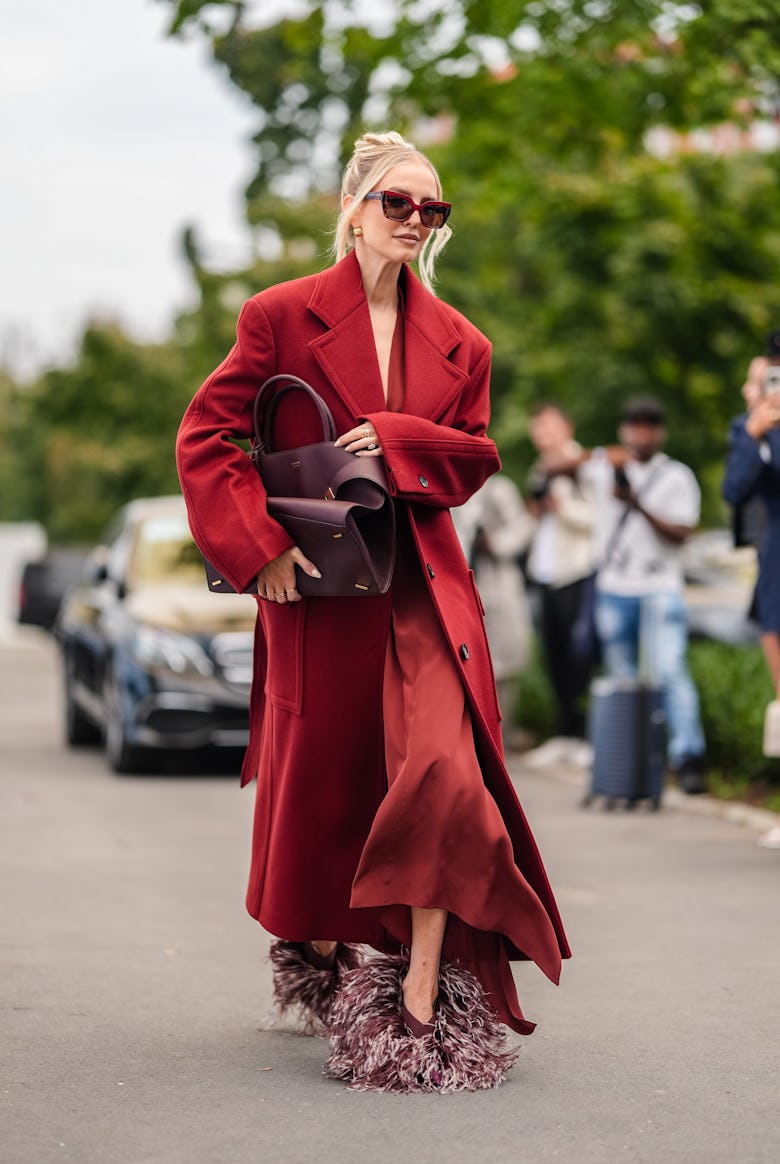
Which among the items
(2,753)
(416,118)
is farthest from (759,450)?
(416,118)

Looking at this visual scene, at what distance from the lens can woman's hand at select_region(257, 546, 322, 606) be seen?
4707 millimetres

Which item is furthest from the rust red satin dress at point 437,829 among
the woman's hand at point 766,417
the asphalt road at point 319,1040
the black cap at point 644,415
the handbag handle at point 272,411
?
the black cap at point 644,415

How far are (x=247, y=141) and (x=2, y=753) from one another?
777 inches

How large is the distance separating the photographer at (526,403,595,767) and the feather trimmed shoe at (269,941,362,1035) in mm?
7065

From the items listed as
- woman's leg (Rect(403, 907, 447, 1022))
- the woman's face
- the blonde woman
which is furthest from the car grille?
woman's leg (Rect(403, 907, 447, 1022))

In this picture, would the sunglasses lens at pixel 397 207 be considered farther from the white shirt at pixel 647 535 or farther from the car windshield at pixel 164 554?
the car windshield at pixel 164 554

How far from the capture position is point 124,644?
12109mm

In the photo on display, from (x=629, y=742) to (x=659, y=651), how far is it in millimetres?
752

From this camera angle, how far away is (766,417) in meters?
8.47

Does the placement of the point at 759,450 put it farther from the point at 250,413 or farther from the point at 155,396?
the point at 155,396

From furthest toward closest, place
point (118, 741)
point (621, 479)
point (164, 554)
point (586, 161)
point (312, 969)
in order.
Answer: point (586, 161) → point (164, 554) → point (118, 741) → point (621, 479) → point (312, 969)

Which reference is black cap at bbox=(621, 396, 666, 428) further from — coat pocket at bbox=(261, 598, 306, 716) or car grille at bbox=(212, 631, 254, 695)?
coat pocket at bbox=(261, 598, 306, 716)

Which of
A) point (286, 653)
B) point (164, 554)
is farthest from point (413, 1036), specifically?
point (164, 554)

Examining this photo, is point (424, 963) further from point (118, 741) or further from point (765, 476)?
point (118, 741)
